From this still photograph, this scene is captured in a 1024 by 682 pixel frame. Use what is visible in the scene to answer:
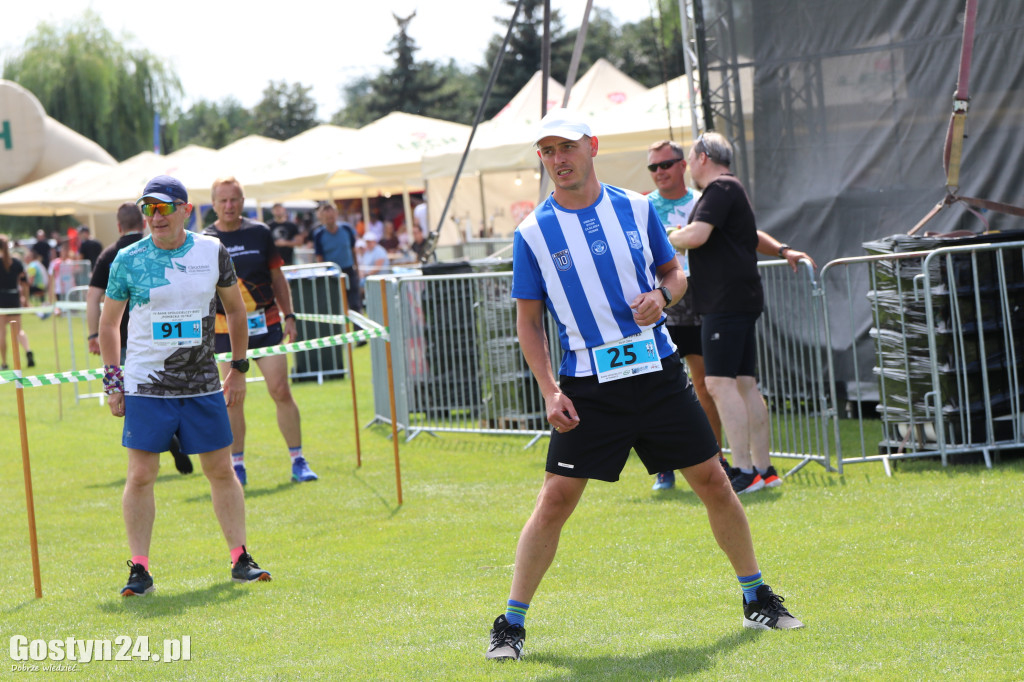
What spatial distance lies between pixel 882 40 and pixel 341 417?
6491 mm

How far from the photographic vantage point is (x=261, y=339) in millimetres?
8500

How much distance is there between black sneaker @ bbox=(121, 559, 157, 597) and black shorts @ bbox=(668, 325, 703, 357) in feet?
11.6

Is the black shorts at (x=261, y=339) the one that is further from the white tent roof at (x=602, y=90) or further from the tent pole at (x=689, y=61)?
the white tent roof at (x=602, y=90)

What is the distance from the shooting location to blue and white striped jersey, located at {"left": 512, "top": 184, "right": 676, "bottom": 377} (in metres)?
4.25

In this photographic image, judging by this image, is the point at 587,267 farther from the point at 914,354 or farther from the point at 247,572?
the point at 914,354

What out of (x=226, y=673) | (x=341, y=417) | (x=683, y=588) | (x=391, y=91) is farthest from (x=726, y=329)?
(x=391, y=91)

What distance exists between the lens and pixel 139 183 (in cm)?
3152

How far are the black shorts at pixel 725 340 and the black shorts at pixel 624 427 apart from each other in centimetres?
262

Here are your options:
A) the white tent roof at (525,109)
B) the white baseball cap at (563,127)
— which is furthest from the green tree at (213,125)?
the white baseball cap at (563,127)

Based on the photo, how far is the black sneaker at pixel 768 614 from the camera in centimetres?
439

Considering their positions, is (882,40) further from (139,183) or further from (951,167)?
(139,183)

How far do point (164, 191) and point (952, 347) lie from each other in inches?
196

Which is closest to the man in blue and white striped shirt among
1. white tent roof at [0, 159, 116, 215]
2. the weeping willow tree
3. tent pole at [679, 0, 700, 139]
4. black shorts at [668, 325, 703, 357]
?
black shorts at [668, 325, 703, 357]

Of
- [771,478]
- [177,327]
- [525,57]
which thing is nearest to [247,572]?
[177,327]
